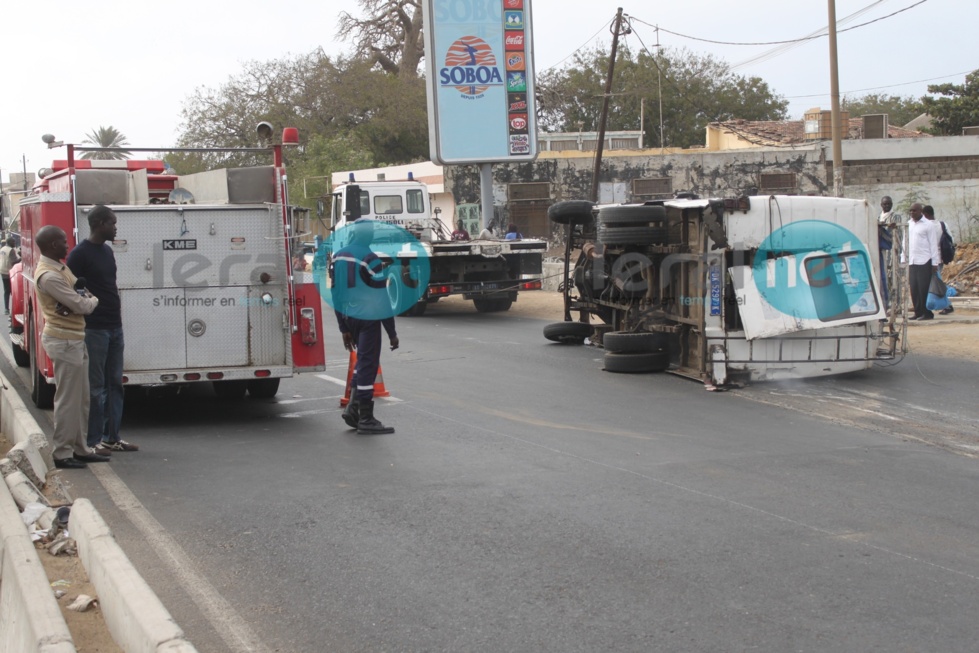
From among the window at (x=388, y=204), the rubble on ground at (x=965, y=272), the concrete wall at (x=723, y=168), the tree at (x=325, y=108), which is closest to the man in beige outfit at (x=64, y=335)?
the window at (x=388, y=204)

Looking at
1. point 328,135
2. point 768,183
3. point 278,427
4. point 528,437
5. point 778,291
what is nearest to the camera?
point 528,437

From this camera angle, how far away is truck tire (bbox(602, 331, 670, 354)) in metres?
12.5

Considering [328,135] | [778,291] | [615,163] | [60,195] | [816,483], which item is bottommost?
[816,483]

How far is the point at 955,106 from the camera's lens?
158 feet

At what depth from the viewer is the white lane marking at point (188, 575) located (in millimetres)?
4625

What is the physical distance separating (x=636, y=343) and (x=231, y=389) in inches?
187

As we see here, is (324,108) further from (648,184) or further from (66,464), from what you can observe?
(66,464)

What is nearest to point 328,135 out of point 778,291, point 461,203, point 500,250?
point 461,203

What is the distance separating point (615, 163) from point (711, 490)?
104 feet

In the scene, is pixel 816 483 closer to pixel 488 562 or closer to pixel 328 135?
pixel 488 562

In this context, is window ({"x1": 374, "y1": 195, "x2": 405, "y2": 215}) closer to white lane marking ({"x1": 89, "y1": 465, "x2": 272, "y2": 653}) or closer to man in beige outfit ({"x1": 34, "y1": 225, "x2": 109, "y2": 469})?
man in beige outfit ({"x1": 34, "y1": 225, "x2": 109, "y2": 469})

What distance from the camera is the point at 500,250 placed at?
2036 centimetres

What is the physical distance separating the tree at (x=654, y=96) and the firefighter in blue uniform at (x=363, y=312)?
54.0 m

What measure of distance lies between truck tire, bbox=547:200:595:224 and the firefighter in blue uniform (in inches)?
221
